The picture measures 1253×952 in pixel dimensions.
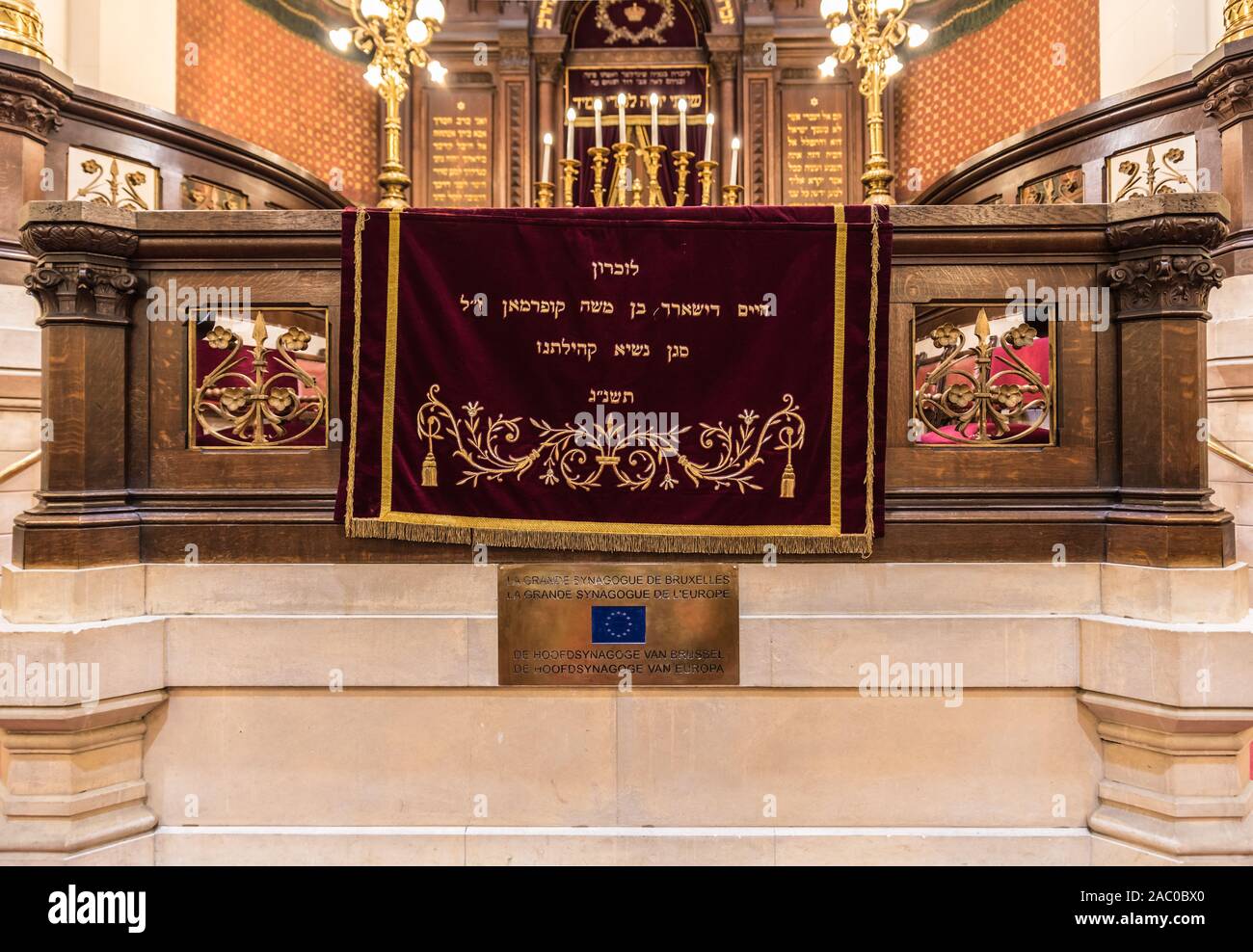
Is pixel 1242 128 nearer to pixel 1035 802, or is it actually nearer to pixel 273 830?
pixel 1035 802

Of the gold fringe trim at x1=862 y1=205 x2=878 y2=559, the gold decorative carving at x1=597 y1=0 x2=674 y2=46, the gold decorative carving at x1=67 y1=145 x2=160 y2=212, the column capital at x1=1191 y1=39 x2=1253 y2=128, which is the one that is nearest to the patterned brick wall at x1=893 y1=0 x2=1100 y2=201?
the column capital at x1=1191 y1=39 x2=1253 y2=128

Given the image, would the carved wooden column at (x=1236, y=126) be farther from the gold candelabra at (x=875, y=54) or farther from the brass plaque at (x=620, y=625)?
the brass plaque at (x=620, y=625)

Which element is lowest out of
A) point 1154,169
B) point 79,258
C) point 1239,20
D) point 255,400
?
point 255,400

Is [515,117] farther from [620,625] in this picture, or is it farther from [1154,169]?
[620,625]

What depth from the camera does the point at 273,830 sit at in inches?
110

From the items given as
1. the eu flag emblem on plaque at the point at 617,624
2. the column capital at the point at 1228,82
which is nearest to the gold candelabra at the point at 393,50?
the eu flag emblem on plaque at the point at 617,624

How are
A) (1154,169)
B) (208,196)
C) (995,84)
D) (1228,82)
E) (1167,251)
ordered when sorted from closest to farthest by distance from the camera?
(1167,251) < (1228,82) < (1154,169) < (208,196) < (995,84)

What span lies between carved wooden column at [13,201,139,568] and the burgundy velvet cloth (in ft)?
2.83

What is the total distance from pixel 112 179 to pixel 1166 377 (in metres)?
6.64

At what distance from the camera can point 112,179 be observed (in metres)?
5.44

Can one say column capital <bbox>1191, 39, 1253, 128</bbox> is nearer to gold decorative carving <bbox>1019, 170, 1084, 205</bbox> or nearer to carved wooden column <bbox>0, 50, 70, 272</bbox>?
gold decorative carving <bbox>1019, 170, 1084, 205</bbox>

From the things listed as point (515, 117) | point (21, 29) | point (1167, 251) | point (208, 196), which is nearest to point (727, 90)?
point (515, 117)

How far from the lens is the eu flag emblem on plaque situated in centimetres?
285

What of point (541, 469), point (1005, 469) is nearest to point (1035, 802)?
point (1005, 469)
